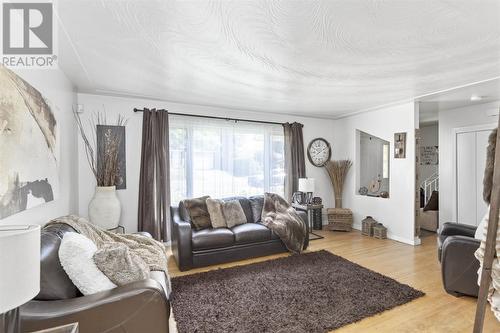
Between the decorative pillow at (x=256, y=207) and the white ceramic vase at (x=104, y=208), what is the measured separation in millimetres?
1959

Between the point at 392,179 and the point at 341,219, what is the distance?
1.19m

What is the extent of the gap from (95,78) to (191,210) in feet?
6.78

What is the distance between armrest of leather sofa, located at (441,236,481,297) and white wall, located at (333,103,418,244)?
1710mm

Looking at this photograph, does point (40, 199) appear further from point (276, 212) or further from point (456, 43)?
point (456, 43)

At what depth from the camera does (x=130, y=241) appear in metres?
2.51

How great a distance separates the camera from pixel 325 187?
5453 millimetres

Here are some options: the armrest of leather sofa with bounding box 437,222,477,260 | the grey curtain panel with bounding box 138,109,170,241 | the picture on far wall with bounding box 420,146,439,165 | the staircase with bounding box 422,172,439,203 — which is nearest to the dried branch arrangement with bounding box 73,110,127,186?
the grey curtain panel with bounding box 138,109,170,241

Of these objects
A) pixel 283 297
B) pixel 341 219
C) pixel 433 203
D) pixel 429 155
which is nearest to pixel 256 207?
pixel 283 297

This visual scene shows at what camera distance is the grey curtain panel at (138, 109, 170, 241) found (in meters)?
3.71

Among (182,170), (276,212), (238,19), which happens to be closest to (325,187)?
(276,212)

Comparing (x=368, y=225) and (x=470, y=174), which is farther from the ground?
(x=470, y=174)

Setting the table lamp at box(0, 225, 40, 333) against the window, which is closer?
the table lamp at box(0, 225, 40, 333)

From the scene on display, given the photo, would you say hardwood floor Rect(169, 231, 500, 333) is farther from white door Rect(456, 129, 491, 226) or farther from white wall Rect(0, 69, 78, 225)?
white wall Rect(0, 69, 78, 225)

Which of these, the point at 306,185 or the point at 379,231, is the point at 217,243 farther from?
the point at 379,231
